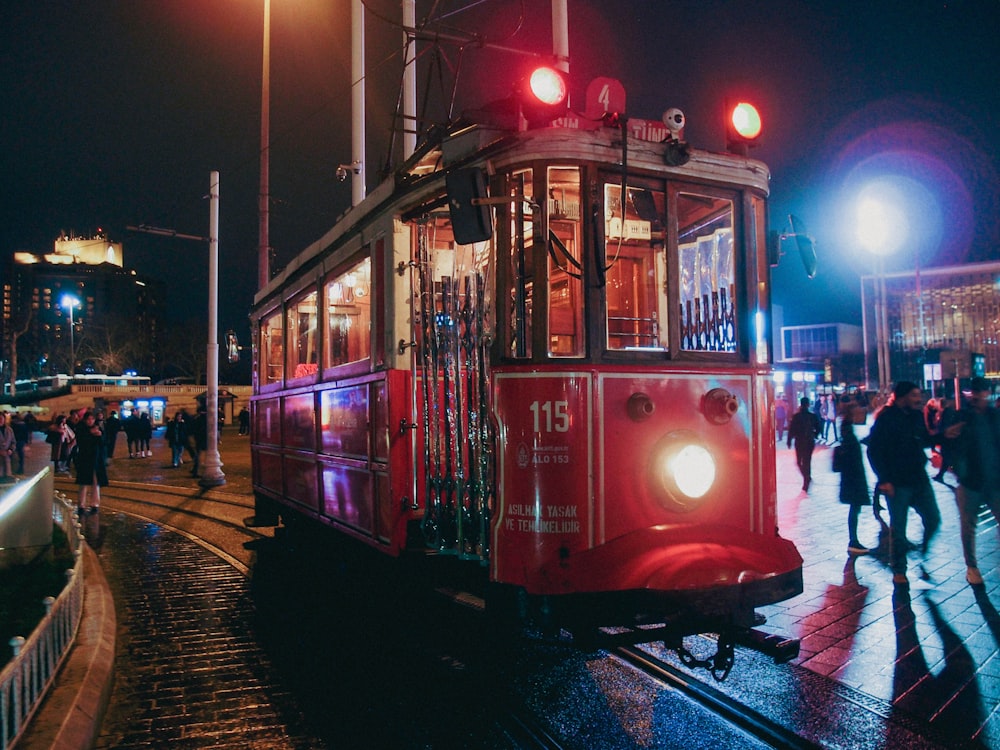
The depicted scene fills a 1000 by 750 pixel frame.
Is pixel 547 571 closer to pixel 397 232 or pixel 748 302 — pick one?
pixel 748 302

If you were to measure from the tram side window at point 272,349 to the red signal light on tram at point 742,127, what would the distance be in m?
5.42

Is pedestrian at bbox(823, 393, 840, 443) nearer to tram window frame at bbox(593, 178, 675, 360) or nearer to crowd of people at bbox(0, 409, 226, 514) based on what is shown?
crowd of people at bbox(0, 409, 226, 514)

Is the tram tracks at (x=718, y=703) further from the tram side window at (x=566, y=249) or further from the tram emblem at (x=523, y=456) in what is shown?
the tram side window at (x=566, y=249)

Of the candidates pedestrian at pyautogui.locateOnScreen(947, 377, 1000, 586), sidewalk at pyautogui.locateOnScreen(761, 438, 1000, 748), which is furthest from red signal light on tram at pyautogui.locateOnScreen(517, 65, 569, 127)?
pedestrian at pyautogui.locateOnScreen(947, 377, 1000, 586)

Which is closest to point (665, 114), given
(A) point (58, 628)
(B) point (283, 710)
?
(B) point (283, 710)

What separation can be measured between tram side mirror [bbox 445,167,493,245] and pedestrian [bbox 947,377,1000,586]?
4941 mm

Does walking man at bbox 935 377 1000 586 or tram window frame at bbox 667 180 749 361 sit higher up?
tram window frame at bbox 667 180 749 361

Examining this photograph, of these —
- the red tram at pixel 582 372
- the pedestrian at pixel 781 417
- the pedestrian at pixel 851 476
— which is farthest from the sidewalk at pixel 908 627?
the pedestrian at pixel 781 417

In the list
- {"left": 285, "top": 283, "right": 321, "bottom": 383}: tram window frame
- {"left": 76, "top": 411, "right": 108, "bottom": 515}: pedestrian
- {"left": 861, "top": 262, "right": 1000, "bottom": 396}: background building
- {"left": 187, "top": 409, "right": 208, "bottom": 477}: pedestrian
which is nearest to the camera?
{"left": 285, "top": 283, "right": 321, "bottom": 383}: tram window frame

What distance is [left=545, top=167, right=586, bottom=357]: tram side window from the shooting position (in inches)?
166

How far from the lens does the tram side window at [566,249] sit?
13.9 ft

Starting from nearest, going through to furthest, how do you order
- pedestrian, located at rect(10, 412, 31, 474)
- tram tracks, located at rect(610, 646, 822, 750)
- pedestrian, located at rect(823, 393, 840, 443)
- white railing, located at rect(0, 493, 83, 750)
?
white railing, located at rect(0, 493, 83, 750) → tram tracks, located at rect(610, 646, 822, 750) → pedestrian, located at rect(10, 412, 31, 474) → pedestrian, located at rect(823, 393, 840, 443)

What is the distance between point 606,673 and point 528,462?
5.51 ft

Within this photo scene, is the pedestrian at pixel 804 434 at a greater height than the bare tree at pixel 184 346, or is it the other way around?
the bare tree at pixel 184 346
